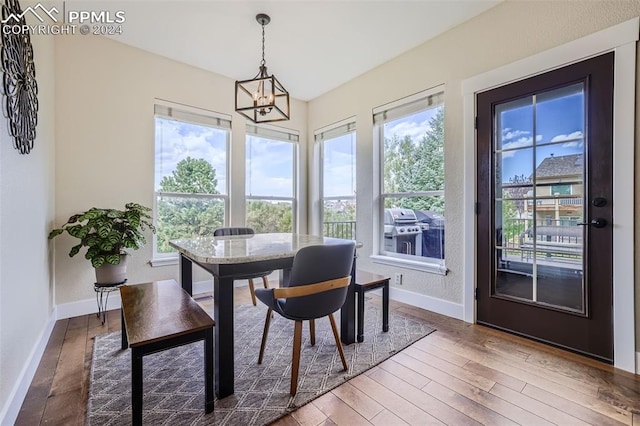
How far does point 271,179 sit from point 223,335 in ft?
9.94

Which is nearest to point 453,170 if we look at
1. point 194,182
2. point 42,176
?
point 194,182

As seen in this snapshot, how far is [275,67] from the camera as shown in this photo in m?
3.56

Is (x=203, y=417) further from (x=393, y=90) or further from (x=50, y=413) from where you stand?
(x=393, y=90)

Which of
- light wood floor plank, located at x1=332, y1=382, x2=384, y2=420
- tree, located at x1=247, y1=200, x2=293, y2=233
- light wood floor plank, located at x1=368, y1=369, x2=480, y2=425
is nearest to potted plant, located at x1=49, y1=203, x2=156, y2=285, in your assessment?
tree, located at x1=247, y1=200, x2=293, y2=233

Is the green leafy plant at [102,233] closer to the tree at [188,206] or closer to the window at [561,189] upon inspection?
the tree at [188,206]

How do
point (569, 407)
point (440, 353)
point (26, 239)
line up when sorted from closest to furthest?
point (569, 407) → point (26, 239) → point (440, 353)

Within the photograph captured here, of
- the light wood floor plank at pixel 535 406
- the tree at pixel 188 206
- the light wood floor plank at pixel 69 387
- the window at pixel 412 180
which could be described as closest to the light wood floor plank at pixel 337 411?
the light wood floor plank at pixel 535 406

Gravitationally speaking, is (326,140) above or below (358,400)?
above

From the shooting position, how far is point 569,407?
5.00 feet

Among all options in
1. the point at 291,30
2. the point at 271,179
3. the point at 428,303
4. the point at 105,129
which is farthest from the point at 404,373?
the point at 105,129

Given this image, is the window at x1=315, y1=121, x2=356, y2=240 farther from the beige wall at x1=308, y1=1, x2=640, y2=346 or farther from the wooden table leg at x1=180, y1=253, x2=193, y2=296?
the wooden table leg at x1=180, y1=253, x2=193, y2=296

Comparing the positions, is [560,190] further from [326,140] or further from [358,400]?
[326,140]

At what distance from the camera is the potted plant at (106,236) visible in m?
2.52

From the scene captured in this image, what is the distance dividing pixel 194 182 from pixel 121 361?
2.16 metres
